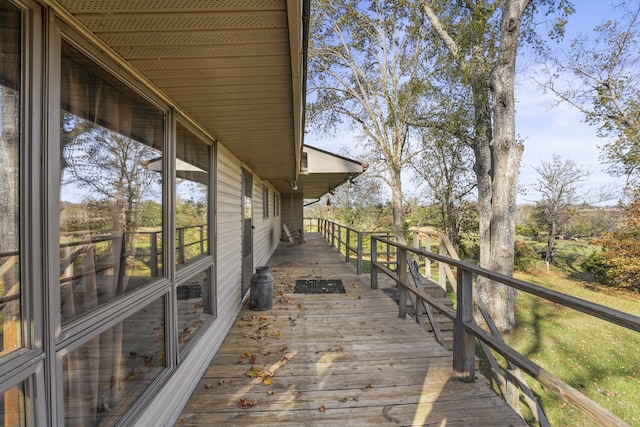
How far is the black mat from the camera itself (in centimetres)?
543

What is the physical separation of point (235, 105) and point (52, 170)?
4.55 feet

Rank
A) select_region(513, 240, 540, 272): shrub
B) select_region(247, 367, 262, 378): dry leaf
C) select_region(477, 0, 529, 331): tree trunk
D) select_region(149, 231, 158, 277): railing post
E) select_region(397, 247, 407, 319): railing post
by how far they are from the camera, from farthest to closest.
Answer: select_region(513, 240, 540, 272): shrub, select_region(477, 0, 529, 331): tree trunk, select_region(397, 247, 407, 319): railing post, select_region(247, 367, 262, 378): dry leaf, select_region(149, 231, 158, 277): railing post

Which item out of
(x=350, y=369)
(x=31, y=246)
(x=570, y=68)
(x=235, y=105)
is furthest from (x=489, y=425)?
(x=570, y=68)

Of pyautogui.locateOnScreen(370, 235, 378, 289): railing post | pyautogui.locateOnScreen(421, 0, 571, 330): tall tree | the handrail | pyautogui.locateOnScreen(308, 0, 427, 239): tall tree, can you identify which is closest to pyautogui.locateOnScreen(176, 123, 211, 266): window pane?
the handrail

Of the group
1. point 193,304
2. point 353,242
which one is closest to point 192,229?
point 193,304

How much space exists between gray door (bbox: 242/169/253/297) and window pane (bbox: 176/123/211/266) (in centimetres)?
182

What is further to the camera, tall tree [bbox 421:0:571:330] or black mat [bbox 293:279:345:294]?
tall tree [bbox 421:0:571:330]

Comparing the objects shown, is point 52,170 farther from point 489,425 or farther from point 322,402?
point 489,425

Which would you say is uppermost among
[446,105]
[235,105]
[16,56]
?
[446,105]

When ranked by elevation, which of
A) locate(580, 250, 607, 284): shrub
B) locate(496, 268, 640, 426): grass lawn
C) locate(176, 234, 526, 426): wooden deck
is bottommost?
locate(496, 268, 640, 426): grass lawn

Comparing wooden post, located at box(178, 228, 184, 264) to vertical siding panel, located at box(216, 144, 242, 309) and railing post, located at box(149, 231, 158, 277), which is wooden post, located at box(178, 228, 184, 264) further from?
vertical siding panel, located at box(216, 144, 242, 309)

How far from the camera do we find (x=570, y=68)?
9.48 meters

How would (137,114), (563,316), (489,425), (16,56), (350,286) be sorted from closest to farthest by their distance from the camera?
1. (16,56)
2. (137,114)
3. (489,425)
4. (350,286)
5. (563,316)

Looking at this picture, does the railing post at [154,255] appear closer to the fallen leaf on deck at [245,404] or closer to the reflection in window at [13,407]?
the reflection in window at [13,407]
